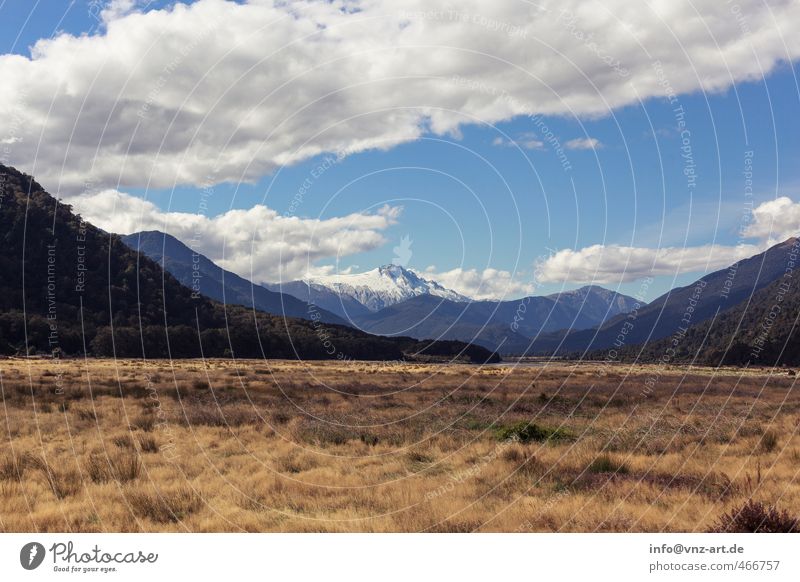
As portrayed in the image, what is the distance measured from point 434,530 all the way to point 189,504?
548 cm

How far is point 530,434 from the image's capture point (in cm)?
2128

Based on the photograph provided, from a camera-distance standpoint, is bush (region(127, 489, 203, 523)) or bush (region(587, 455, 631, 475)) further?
bush (region(587, 455, 631, 475))

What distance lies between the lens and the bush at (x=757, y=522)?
1073cm

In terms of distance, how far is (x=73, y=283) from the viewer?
142 m

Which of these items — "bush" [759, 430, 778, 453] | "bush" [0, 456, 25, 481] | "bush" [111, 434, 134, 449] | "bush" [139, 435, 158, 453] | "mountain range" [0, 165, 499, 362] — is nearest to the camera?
"bush" [0, 456, 25, 481]

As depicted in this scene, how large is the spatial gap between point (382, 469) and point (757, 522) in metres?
9.01

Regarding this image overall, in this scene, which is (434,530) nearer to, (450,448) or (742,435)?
(450,448)

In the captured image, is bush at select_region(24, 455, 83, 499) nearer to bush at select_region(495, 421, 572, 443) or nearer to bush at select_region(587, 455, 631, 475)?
bush at select_region(587, 455, 631, 475)

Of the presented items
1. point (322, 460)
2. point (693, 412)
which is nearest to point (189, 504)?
point (322, 460)

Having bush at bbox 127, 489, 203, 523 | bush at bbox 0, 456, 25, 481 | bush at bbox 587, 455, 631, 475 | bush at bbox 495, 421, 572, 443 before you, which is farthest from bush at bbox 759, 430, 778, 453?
bush at bbox 0, 456, 25, 481

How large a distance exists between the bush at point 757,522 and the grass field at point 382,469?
0.41 meters

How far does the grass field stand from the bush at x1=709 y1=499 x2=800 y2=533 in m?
0.41

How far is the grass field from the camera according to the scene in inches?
476
